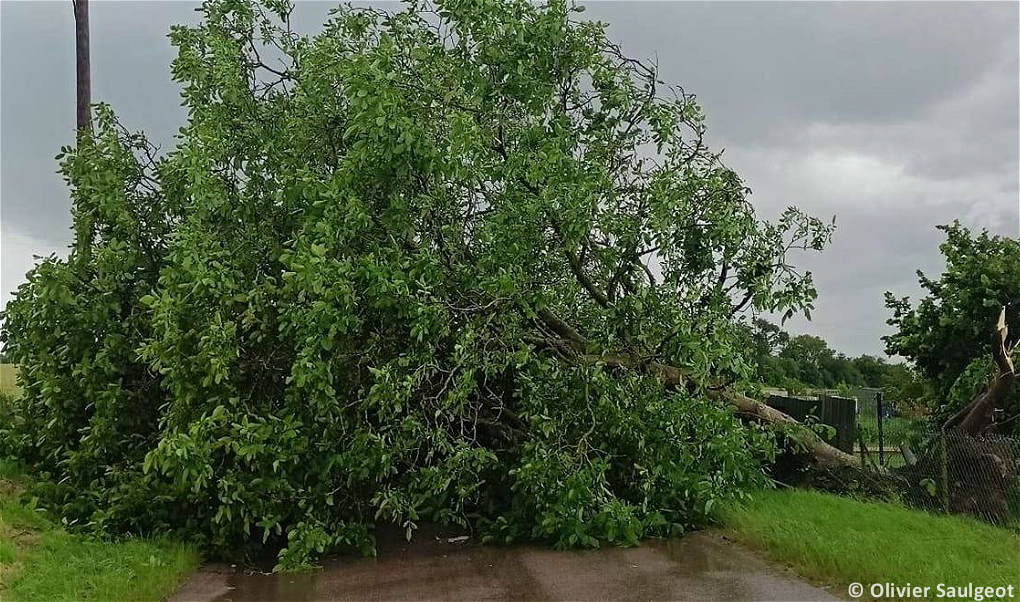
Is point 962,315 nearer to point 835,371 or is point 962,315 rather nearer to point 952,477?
point 952,477

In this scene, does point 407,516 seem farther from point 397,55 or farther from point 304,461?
point 397,55

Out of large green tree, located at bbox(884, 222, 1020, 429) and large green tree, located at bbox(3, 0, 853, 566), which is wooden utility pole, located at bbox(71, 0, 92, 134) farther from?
large green tree, located at bbox(884, 222, 1020, 429)

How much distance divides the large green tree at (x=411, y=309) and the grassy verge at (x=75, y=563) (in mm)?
330

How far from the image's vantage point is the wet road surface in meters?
6.14

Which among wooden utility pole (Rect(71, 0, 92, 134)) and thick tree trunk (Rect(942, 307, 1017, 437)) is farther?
wooden utility pole (Rect(71, 0, 92, 134))

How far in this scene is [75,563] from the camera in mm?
6566

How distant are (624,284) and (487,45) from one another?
241 centimetres

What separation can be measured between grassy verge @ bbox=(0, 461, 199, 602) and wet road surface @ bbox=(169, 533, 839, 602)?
0.22m

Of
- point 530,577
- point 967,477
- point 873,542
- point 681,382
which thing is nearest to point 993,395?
point 967,477

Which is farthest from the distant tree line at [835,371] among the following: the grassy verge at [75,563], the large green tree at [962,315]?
the grassy verge at [75,563]

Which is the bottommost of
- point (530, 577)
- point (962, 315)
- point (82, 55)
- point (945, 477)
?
point (530, 577)

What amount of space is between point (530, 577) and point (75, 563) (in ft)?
10.7

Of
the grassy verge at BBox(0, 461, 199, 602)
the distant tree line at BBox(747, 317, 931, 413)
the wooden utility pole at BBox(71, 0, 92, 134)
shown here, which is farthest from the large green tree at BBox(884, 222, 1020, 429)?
the wooden utility pole at BBox(71, 0, 92, 134)

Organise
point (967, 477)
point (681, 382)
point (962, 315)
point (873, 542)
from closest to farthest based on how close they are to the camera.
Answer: point (873, 542), point (967, 477), point (681, 382), point (962, 315)
